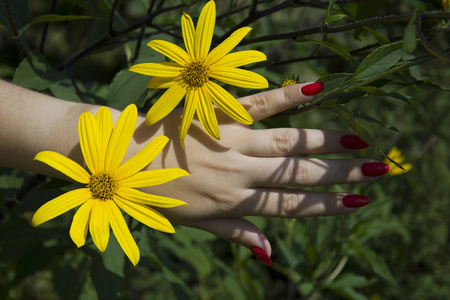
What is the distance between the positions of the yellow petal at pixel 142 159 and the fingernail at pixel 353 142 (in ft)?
1.13

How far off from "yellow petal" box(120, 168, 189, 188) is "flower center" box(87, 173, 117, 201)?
0.06 feet

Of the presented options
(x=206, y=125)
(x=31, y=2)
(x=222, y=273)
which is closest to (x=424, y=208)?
(x=222, y=273)

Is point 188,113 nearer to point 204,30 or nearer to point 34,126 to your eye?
point 204,30

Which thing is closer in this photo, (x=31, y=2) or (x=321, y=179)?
(x=321, y=179)

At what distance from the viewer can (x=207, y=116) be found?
2.29ft

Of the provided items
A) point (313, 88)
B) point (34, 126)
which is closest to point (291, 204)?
point (313, 88)

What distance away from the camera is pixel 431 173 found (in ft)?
6.93

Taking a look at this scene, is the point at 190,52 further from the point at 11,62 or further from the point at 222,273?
the point at 11,62

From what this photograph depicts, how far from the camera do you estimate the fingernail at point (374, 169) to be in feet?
2.60

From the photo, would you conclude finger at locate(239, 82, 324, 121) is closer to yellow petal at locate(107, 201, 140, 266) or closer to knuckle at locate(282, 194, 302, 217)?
knuckle at locate(282, 194, 302, 217)

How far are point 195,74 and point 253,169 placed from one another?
0.21 m

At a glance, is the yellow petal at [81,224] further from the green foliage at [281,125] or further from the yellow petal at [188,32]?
the yellow petal at [188,32]

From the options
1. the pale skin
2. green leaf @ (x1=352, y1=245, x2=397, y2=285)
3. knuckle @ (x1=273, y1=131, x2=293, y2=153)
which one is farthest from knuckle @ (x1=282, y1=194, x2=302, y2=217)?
green leaf @ (x1=352, y1=245, x2=397, y2=285)

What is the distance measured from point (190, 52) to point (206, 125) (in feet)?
0.44
